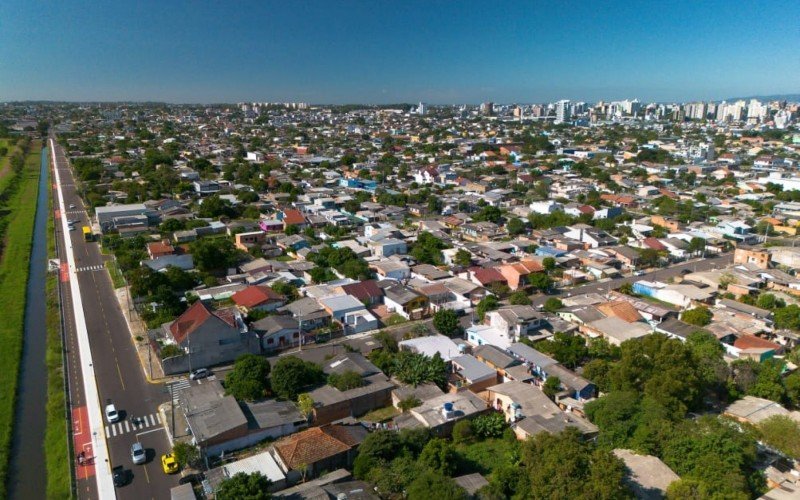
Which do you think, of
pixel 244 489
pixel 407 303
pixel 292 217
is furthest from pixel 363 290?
pixel 292 217

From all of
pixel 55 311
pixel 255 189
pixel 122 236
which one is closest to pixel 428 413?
pixel 55 311

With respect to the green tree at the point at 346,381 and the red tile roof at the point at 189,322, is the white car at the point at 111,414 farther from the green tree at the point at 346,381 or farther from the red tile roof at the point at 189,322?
the green tree at the point at 346,381

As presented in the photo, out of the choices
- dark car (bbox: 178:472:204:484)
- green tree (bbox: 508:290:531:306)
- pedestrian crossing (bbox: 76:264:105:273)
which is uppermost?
pedestrian crossing (bbox: 76:264:105:273)

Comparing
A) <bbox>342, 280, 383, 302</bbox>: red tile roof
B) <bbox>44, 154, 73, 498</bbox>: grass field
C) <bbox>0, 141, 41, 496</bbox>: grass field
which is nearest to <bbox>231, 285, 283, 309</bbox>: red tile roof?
<bbox>342, 280, 383, 302</bbox>: red tile roof

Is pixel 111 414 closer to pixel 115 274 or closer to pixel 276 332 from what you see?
pixel 276 332

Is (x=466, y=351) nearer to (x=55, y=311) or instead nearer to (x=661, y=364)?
(x=661, y=364)

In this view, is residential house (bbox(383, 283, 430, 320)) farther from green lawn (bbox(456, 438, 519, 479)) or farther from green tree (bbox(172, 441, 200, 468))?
green tree (bbox(172, 441, 200, 468))
